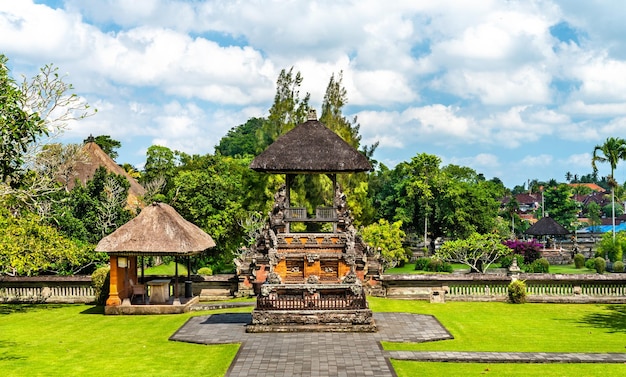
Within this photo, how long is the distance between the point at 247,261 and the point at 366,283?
624cm

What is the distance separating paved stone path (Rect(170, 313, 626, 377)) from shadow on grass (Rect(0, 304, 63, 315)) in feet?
28.6

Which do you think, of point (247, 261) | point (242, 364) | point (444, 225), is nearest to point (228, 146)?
point (444, 225)

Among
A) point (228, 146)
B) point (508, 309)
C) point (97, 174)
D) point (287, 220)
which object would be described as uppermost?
point (228, 146)

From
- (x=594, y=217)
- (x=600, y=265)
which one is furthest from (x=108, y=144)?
(x=594, y=217)

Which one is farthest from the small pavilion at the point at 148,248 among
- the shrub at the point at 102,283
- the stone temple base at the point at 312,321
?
the stone temple base at the point at 312,321

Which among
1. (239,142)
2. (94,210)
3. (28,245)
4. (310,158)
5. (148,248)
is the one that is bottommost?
(148,248)

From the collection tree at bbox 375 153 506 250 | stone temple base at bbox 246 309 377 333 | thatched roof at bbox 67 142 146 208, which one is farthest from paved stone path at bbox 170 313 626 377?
tree at bbox 375 153 506 250

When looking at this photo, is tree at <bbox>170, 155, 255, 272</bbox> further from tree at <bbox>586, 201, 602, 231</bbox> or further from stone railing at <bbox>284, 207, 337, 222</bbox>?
tree at <bbox>586, 201, 602, 231</bbox>

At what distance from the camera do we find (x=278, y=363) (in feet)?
55.3

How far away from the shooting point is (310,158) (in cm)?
2888

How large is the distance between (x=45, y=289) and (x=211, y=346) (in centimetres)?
1352

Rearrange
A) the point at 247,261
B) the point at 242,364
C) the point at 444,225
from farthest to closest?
the point at 444,225 → the point at 247,261 → the point at 242,364

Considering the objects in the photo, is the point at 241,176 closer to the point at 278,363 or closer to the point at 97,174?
the point at 97,174

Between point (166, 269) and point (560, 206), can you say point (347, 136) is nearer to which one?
point (166, 269)
